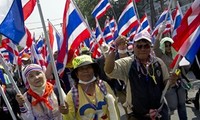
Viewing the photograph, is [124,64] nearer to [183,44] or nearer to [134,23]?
[183,44]

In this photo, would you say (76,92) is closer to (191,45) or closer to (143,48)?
(143,48)

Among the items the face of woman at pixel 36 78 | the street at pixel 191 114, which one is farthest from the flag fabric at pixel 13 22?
the street at pixel 191 114

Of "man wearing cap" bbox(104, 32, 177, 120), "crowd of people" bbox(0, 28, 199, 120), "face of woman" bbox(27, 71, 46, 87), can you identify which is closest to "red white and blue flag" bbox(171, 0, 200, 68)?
"crowd of people" bbox(0, 28, 199, 120)

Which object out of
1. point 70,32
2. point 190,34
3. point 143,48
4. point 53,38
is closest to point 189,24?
point 190,34

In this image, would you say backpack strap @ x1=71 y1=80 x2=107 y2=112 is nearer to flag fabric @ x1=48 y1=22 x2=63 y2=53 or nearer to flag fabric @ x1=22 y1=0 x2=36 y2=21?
flag fabric @ x1=22 y1=0 x2=36 y2=21

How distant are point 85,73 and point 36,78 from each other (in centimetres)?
61

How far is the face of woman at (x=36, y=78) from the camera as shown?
13.0 feet

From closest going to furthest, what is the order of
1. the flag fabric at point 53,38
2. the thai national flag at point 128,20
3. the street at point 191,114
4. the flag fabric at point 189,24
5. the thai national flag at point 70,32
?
the flag fabric at point 189,24, the thai national flag at point 70,32, the flag fabric at point 53,38, the street at point 191,114, the thai national flag at point 128,20

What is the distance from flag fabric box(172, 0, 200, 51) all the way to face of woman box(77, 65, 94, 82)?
0.93 metres

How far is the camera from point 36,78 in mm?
3965

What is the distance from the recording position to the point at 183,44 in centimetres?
367

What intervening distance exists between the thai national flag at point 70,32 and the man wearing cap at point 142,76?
1.87 feet

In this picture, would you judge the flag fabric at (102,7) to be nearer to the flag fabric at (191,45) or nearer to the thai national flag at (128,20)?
the thai national flag at (128,20)

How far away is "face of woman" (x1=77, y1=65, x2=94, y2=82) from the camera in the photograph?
146 inches
